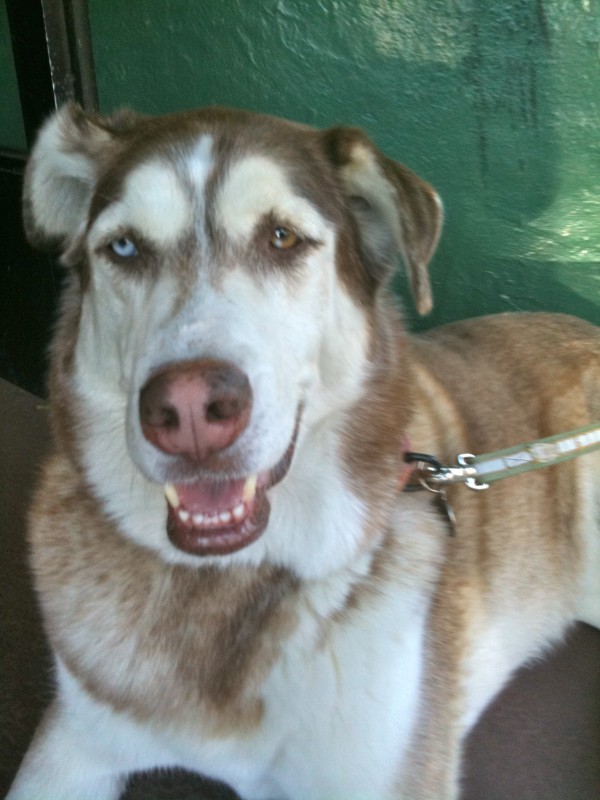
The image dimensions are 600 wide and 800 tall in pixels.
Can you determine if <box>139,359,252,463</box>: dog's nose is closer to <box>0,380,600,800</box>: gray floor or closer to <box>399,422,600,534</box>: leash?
<box>399,422,600,534</box>: leash

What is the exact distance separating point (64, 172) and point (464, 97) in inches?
62.9

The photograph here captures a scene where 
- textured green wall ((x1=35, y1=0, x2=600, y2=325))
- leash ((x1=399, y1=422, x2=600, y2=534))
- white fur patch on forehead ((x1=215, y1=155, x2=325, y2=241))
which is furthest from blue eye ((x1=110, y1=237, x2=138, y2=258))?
textured green wall ((x1=35, y1=0, x2=600, y2=325))

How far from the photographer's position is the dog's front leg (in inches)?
70.5

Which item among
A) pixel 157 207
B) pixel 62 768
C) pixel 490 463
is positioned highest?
pixel 157 207

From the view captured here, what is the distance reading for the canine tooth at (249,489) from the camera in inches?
58.0

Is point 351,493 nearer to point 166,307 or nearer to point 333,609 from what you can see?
point 333,609

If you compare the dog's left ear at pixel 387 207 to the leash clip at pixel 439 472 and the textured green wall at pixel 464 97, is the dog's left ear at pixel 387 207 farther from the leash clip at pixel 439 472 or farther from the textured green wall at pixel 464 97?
the textured green wall at pixel 464 97

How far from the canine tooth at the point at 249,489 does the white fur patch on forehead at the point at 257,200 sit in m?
0.49

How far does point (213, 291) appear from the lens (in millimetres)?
1439

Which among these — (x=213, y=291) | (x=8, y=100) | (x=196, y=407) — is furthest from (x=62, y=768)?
(x=8, y=100)

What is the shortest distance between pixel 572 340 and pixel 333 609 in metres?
1.48

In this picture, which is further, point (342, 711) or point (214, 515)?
point (342, 711)

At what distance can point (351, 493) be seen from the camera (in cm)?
172

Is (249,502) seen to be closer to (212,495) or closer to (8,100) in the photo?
(212,495)
